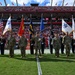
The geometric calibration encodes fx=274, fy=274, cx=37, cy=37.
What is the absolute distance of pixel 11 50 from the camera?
19578 mm

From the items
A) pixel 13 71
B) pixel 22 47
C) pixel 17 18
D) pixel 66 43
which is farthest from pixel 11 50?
pixel 17 18

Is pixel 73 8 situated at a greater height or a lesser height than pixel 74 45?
greater

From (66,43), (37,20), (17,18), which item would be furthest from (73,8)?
(66,43)

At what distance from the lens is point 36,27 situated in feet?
151

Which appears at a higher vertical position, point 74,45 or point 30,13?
point 30,13

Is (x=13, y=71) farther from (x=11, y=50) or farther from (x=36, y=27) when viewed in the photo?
(x=36, y=27)

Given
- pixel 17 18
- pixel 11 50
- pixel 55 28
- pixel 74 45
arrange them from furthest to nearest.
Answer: pixel 17 18
pixel 55 28
pixel 74 45
pixel 11 50

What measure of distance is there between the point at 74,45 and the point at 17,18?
79.4ft

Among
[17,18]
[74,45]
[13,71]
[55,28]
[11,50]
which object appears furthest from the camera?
[17,18]

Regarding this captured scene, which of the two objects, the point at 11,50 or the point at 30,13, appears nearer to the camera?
the point at 11,50

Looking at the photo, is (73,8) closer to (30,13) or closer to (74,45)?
(30,13)

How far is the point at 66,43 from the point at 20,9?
2880 centimetres

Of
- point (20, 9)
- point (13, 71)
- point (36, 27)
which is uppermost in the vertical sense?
point (20, 9)

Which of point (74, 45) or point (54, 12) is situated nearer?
point (74, 45)
